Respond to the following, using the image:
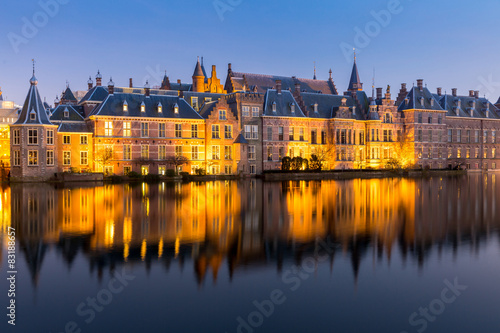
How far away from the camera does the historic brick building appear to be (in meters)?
58.5

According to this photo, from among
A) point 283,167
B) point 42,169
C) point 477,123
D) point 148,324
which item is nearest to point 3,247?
point 148,324

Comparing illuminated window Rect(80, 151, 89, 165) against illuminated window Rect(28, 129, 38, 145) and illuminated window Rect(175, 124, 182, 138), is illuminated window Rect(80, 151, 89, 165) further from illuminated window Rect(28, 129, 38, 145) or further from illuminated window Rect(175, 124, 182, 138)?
illuminated window Rect(175, 124, 182, 138)

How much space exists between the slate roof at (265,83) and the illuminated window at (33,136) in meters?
33.4

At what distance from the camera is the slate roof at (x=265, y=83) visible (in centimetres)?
7975

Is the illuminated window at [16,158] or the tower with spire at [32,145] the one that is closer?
the tower with spire at [32,145]

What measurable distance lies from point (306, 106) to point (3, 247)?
60.6 m

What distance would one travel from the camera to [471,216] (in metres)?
23.7

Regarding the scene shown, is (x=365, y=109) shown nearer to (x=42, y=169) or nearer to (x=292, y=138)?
(x=292, y=138)

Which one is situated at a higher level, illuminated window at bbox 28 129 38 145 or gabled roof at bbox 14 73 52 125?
gabled roof at bbox 14 73 52 125

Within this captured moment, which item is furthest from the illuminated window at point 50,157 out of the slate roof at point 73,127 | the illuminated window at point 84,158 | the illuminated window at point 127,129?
the illuminated window at point 127,129

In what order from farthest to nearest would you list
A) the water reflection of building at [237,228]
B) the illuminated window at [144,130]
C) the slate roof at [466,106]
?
the slate roof at [466,106]
the illuminated window at [144,130]
the water reflection of building at [237,228]

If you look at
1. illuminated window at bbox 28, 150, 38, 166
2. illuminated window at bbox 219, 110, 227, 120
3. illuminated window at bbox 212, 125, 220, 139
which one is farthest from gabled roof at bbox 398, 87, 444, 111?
illuminated window at bbox 28, 150, 38, 166

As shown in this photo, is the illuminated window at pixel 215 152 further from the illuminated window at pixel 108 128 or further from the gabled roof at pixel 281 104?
the illuminated window at pixel 108 128

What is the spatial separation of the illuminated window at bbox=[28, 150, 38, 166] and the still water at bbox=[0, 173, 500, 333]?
104 ft
